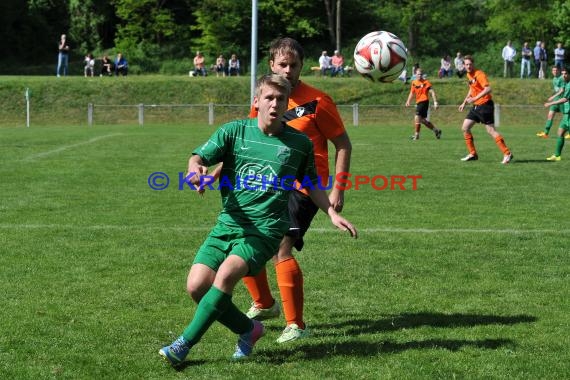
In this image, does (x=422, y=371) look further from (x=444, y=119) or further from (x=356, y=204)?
(x=444, y=119)

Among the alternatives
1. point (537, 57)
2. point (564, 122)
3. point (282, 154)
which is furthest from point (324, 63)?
point (282, 154)

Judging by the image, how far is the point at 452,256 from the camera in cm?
842

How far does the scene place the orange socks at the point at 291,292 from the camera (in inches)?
226

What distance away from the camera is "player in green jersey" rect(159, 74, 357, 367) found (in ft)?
16.3

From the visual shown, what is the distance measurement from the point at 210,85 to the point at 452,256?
1387 inches

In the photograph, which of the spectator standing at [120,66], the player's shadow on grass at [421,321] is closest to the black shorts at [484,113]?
the player's shadow on grass at [421,321]

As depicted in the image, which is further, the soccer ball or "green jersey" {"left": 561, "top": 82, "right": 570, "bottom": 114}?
"green jersey" {"left": 561, "top": 82, "right": 570, "bottom": 114}

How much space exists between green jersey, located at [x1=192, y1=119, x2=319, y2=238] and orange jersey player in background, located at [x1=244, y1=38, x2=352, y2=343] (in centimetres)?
62

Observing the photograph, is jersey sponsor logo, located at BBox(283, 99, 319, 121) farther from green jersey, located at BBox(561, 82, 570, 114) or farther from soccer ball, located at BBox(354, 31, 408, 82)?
green jersey, located at BBox(561, 82, 570, 114)

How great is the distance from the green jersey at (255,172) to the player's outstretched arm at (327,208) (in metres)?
0.30

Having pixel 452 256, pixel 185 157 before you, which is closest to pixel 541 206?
pixel 452 256

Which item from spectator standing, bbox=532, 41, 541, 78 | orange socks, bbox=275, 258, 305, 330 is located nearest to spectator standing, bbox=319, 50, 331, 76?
spectator standing, bbox=532, 41, 541, 78

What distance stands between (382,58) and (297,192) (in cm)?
351

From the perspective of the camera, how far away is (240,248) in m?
5.03
